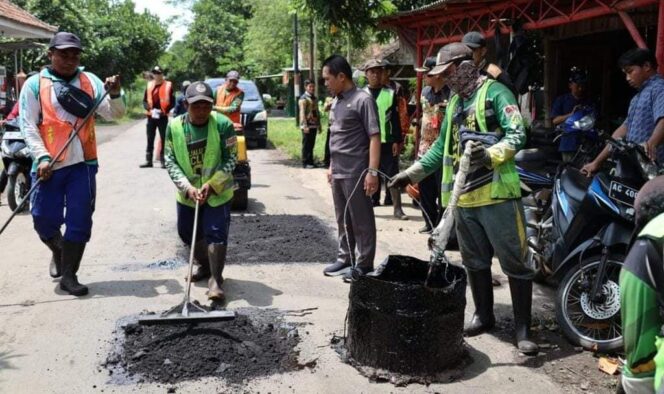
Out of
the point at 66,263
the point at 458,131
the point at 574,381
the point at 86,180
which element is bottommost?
the point at 574,381

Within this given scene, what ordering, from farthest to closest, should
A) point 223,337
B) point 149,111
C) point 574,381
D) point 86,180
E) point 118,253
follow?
point 149,111
point 118,253
point 86,180
point 223,337
point 574,381

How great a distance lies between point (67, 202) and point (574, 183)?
4.11 m

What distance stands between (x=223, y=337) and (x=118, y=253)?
9.49ft

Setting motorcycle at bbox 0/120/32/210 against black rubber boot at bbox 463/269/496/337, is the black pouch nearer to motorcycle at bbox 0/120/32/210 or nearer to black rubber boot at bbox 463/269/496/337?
black rubber boot at bbox 463/269/496/337

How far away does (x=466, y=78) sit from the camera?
4.51 metres

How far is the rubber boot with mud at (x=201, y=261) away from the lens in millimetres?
5914

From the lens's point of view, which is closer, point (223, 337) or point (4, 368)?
point (4, 368)

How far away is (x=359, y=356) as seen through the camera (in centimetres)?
428

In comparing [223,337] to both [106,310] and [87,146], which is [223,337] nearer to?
[106,310]

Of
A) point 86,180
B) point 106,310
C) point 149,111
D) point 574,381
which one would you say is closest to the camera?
point 574,381

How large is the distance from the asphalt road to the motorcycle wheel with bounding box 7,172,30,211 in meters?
0.42

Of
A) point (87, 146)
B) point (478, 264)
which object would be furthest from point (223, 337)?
point (87, 146)

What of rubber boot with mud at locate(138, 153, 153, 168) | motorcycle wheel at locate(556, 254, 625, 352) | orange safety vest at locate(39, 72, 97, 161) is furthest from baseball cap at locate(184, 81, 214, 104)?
rubber boot with mud at locate(138, 153, 153, 168)

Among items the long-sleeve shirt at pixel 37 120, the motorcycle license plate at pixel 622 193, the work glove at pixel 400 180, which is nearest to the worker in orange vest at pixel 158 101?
the long-sleeve shirt at pixel 37 120
